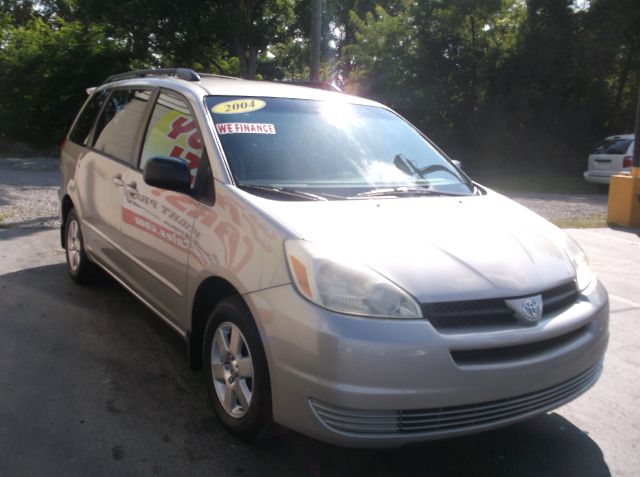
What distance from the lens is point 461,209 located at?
11.8ft

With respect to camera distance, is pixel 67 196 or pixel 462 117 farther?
A: pixel 462 117

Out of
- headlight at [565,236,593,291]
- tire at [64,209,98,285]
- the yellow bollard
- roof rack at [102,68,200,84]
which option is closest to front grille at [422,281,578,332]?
headlight at [565,236,593,291]

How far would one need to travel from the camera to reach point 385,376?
2617mm

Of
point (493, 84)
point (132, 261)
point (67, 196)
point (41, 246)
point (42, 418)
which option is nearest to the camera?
point (42, 418)

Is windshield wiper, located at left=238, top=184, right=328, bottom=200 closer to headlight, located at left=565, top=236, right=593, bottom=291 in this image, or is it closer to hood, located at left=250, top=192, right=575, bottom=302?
hood, located at left=250, top=192, right=575, bottom=302

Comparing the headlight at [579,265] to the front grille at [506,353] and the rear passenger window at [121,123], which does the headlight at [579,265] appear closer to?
the front grille at [506,353]

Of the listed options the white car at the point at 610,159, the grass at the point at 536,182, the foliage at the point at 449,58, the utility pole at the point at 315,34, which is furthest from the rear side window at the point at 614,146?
the utility pole at the point at 315,34

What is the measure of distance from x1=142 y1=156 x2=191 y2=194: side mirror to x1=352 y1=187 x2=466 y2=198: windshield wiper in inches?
37.9

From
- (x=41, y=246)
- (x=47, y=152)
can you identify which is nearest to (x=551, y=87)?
(x=47, y=152)

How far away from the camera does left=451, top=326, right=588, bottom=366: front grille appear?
2.70 metres

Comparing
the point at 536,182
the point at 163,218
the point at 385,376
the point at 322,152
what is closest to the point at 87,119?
the point at 163,218

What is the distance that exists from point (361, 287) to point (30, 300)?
3.77m

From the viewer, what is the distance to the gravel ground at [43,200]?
919 cm

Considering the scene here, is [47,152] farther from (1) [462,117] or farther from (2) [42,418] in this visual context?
(2) [42,418]
